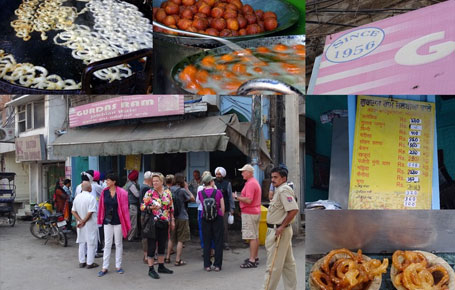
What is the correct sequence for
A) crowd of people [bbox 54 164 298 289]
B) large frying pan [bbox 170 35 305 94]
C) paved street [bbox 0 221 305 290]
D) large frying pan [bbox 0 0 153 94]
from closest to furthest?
paved street [bbox 0 221 305 290] → crowd of people [bbox 54 164 298 289] → large frying pan [bbox 0 0 153 94] → large frying pan [bbox 170 35 305 94]

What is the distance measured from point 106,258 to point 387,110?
127 inches

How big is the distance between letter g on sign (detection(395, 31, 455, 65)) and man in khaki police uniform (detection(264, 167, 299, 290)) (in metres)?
1.81

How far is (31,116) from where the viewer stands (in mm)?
4148

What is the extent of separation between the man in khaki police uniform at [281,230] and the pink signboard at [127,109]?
1181 mm

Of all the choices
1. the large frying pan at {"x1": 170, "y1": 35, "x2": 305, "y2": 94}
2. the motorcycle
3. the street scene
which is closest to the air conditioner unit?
the street scene

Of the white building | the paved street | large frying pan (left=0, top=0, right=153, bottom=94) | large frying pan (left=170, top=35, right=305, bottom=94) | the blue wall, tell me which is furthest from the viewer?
the blue wall

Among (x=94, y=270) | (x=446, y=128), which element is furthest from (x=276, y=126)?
(x=94, y=270)

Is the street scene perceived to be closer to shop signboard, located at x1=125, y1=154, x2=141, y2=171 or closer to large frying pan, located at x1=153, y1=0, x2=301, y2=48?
shop signboard, located at x1=125, y1=154, x2=141, y2=171

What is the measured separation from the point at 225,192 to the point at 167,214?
2.00 ft

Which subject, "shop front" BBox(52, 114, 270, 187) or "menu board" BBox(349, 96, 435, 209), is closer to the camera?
"shop front" BBox(52, 114, 270, 187)

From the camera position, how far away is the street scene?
404cm

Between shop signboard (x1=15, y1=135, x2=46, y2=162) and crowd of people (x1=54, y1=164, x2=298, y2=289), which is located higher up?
shop signboard (x1=15, y1=135, x2=46, y2=162)

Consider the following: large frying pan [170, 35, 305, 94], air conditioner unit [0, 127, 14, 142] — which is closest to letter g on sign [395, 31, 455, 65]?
large frying pan [170, 35, 305, 94]

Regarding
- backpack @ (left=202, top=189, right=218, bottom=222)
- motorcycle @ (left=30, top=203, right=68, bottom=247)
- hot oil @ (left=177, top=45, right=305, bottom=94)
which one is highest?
hot oil @ (left=177, top=45, right=305, bottom=94)
